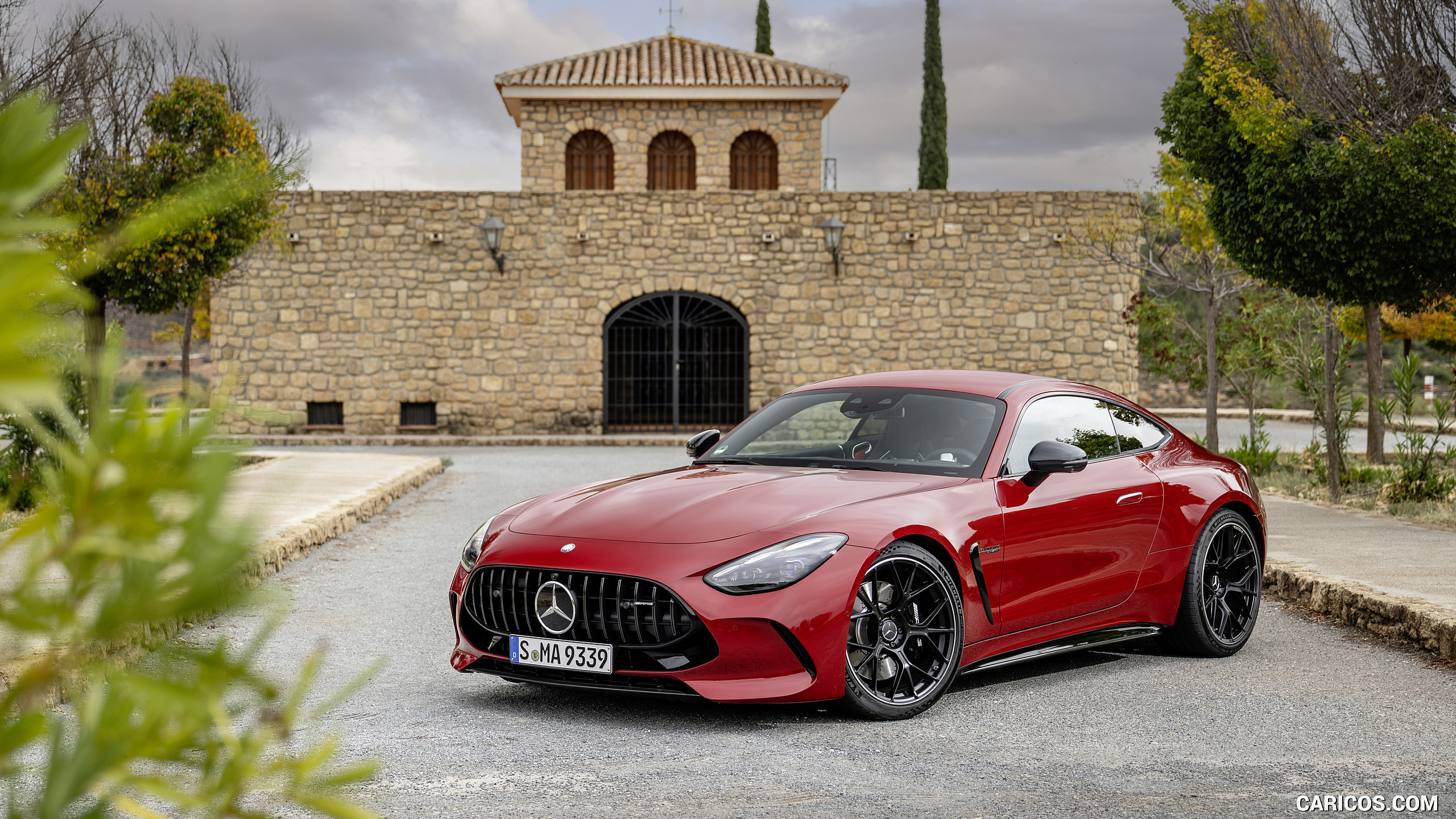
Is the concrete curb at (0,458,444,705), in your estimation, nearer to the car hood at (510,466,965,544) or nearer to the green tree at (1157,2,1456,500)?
the car hood at (510,466,965,544)

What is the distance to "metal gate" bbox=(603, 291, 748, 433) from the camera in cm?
2559

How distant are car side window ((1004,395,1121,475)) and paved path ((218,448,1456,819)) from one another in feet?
3.32

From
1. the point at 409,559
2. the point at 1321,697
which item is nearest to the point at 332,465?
the point at 409,559

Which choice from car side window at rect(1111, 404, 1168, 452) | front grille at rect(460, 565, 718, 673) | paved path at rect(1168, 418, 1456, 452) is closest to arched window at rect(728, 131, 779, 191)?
paved path at rect(1168, 418, 1456, 452)

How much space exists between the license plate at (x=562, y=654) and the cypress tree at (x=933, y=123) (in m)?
37.2

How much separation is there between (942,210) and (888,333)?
258cm

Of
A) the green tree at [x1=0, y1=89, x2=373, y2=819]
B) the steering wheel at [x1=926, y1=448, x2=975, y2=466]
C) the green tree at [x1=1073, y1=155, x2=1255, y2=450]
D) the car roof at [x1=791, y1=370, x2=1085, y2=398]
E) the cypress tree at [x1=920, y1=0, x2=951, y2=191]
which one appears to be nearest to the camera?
the green tree at [x1=0, y1=89, x2=373, y2=819]

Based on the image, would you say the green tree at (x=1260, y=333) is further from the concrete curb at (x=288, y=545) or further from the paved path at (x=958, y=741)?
the paved path at (x=958, y=741)

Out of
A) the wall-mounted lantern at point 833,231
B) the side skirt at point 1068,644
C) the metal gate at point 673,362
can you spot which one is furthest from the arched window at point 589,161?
the side skirt at point 1068,644

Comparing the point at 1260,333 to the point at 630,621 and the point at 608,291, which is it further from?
the point at 630,621

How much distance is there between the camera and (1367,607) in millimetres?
7020

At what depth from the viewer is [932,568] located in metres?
5.13

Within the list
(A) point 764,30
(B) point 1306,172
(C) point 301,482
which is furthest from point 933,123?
(C) point 301,482

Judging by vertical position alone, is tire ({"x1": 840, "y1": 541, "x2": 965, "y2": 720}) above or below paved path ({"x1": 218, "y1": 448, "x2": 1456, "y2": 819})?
above
